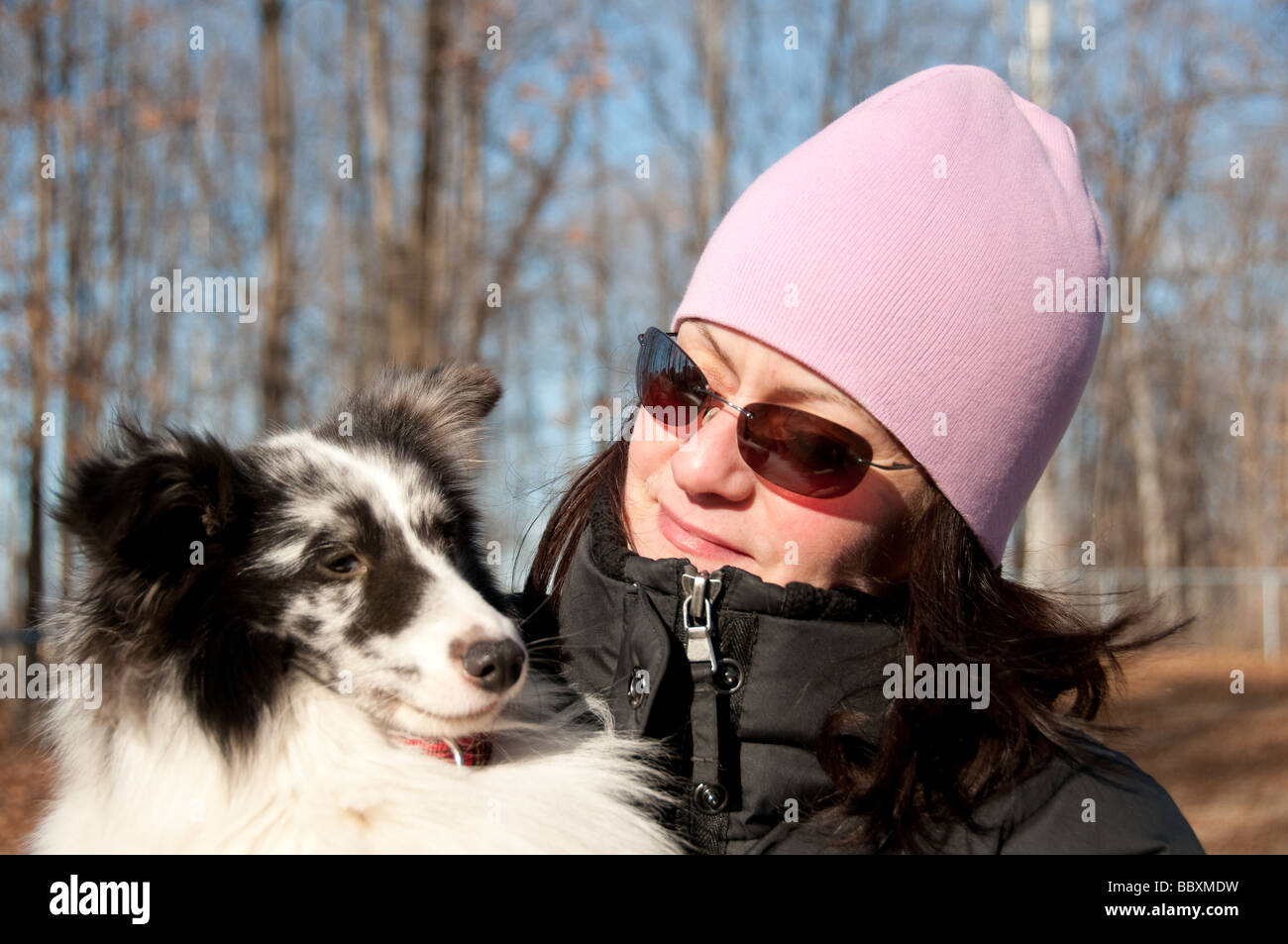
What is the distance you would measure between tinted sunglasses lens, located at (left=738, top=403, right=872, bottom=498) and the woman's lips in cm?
19

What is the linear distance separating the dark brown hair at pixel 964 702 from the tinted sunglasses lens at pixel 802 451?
22 cm

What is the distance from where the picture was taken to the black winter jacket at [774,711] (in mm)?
2102

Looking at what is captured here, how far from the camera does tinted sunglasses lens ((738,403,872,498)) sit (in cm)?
228

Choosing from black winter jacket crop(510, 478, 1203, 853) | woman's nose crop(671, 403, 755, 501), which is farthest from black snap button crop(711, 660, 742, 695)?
woman's nose crop(671, 403, 755, 501)

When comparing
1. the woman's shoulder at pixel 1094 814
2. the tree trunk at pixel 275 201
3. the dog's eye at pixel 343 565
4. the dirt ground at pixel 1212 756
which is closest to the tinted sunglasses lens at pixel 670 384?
the dog's eye at pixel 343 565

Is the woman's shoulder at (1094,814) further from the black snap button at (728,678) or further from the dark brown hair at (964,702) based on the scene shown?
the black snap button at (728,678)

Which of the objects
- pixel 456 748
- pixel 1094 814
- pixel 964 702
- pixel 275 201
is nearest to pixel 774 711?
pixel 964 702

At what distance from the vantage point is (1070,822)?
2064mm

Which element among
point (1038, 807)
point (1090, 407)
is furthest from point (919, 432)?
point (1090, 407)

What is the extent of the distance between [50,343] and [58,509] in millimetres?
17203

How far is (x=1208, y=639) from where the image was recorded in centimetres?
2664

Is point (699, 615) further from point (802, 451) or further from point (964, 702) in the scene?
point (964, 702)

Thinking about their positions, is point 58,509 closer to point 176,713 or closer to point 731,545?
point 176,713

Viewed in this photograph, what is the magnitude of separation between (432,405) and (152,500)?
1279 millimetres
